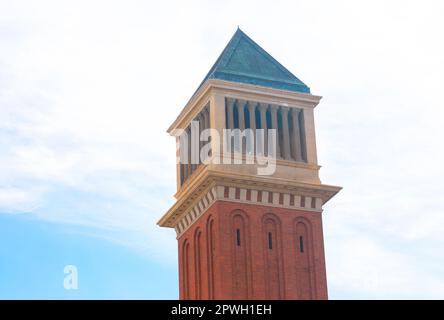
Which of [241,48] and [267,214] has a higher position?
[241,48]

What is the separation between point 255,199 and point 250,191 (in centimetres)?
48

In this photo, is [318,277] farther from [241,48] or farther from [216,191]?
[241,48]

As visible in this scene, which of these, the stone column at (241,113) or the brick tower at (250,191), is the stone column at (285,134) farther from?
the stone column at (241,113)

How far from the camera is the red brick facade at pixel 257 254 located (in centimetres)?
5803

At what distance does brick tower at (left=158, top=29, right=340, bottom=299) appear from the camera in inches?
2308

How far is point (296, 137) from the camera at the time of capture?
204 feet

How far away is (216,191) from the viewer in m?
59.0

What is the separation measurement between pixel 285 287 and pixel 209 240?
436cm

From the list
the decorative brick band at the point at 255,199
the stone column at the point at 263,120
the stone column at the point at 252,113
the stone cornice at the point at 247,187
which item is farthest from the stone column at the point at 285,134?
the decorative brick band at the point at 255,199

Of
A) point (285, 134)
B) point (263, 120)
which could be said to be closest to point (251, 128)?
point (263, 120)

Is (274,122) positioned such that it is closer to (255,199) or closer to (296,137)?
(296,137)
